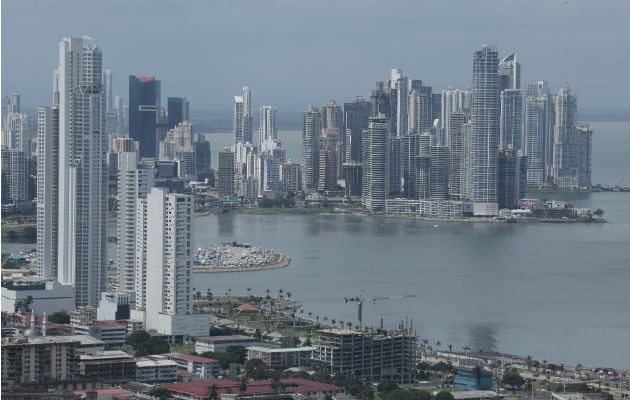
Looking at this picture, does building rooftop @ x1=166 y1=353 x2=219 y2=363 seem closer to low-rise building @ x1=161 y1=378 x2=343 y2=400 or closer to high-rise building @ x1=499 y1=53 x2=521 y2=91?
low-rise building @ x1=161 y1=378 x2=343 y2=400

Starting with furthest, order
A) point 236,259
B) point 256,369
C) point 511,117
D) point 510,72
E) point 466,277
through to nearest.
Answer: point 510,72, point 511,117, point 236,259, point 466,277, point 256,369

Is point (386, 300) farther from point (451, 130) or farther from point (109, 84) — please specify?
point (109, 84)

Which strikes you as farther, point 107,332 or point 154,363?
point 107,332

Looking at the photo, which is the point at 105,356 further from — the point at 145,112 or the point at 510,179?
the point at 145,112

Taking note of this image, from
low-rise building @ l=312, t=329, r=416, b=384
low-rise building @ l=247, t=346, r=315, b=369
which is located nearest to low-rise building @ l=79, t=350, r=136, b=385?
low-rise building @ l=247, t=346, r=315, b=369

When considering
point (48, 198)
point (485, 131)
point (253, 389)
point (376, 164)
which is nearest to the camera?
point (253, 389)

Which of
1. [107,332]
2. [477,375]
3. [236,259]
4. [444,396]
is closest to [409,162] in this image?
[236,259]

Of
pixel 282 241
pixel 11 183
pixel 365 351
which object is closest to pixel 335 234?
pixel 282 241
